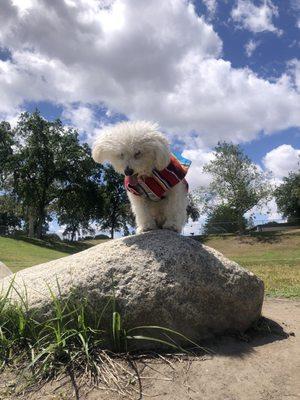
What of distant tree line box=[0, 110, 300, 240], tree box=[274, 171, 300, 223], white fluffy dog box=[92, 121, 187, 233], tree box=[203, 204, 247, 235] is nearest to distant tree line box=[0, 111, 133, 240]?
distant tree line box=[0, 110, 300, 240]

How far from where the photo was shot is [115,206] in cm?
6675

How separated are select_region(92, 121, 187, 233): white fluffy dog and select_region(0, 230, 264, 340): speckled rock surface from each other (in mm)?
819

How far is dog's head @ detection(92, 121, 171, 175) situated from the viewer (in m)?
6.33

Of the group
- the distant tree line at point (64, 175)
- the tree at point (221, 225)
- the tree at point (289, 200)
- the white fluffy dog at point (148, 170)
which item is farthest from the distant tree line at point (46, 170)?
the white fluffy dog at point (148, 170)

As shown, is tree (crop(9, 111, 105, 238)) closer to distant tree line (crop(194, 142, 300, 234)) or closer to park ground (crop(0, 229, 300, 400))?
distant tree line (crop(194, 142, 300, 234))

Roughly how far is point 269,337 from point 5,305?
11.2 ft

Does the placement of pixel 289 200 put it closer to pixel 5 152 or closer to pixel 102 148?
pixel 5 152

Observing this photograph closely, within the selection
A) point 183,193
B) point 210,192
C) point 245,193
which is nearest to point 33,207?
point 210,192

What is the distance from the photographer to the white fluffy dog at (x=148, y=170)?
6.36 m

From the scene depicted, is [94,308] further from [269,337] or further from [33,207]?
[33,207]

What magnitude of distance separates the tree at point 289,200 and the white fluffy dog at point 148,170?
69538 mm

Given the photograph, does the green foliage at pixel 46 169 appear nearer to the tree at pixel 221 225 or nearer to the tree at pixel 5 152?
the tree at pixel 5 152

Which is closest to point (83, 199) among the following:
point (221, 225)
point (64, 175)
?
point (64, 175)

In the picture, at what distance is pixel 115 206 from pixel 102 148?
6040cm
